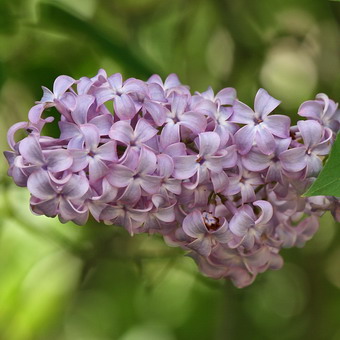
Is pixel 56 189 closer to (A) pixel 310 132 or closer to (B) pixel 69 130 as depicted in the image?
(B) pixel 69 130

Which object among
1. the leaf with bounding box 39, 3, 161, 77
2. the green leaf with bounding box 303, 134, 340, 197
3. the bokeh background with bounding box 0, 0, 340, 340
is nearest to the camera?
the green leaf with bounding box 303, 134, 340, 197

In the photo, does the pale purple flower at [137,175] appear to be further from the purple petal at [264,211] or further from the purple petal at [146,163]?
the purple petal at [264,211]

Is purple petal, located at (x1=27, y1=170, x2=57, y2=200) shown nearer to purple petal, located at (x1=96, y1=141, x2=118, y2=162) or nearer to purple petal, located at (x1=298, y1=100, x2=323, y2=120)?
purple petal, located at (x1=96, y1=141, x2=118, y2=162)

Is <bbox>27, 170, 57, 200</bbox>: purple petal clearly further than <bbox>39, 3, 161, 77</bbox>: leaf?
No

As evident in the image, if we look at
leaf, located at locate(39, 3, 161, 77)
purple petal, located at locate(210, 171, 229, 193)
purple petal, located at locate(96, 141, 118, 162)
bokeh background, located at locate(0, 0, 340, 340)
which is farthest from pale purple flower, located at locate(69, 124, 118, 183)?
bokeh background, located at locate(0, 0, 340, 340)

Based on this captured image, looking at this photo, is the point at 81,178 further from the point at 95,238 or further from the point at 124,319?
the point at 124,319

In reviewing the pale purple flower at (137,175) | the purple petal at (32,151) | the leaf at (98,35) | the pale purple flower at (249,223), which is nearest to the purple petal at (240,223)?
the pale purple flower at (249,223)
